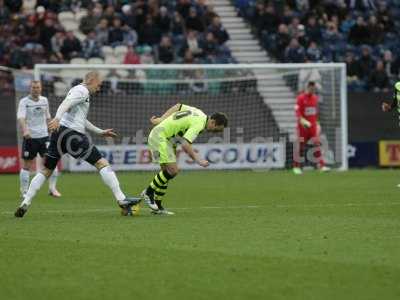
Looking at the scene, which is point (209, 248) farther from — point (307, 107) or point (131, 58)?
point (131, 58)

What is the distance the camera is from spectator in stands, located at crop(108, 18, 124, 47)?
3003 cm

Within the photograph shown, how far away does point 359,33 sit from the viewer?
32.1 meters

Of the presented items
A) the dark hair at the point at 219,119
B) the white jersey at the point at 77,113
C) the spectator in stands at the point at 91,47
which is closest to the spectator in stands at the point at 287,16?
the spectator in stands at the point at 91,47

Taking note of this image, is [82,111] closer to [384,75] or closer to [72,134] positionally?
[72,134]

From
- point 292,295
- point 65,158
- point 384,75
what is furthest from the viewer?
point 384,75

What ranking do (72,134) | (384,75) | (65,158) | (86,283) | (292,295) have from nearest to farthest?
(292,295) < (86,283) < (72,134) < (65,158) < (384,75)

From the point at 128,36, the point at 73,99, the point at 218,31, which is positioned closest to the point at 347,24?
the point at 218,31

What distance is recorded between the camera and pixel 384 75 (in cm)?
3041

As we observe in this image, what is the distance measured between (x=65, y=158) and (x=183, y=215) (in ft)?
44.5

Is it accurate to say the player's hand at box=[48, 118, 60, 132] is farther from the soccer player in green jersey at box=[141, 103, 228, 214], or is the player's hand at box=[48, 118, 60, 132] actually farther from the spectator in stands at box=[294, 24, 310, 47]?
the spectator in stands at box=[294, 24, 310, 47]

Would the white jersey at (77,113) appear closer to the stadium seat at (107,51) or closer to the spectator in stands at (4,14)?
the stadium seat at (107,51)

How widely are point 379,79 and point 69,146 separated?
56.0 feet

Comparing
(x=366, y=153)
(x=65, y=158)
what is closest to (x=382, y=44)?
(x=366, y=153)

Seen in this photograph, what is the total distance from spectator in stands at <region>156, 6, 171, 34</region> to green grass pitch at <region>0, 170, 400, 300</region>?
Result: 1251 cm
